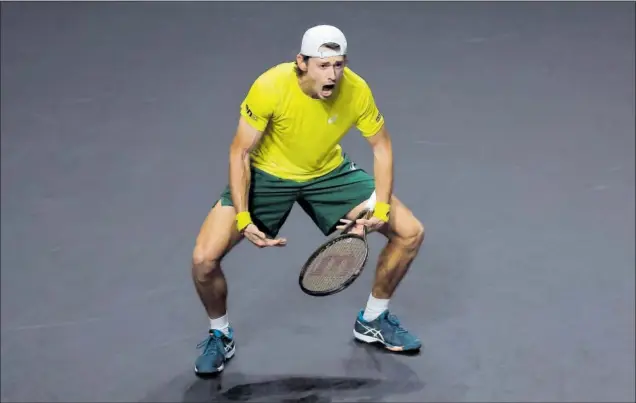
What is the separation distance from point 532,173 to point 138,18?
299 centimetres

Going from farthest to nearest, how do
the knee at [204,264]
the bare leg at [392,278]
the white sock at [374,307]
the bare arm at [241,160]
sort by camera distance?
the white sock at [374,307]
the bare leg at [392,278]
the knee at [204,264]
the bare arm at [241,160]

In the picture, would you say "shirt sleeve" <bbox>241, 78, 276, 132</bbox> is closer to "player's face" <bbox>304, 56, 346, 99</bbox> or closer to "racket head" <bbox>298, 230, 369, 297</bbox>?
"player's face" <bbox>304, 56, 346, 99</bbox>

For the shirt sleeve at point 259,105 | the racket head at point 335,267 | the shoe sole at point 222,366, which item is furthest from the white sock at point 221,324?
the shirt sleeve at point 259,105

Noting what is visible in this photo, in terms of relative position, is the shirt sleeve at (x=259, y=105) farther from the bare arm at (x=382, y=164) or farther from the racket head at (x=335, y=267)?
the racket head at (x=335, y=267)

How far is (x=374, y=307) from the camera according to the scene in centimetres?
520

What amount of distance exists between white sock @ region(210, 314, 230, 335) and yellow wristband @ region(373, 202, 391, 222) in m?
1.09

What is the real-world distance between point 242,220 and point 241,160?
0.22 m

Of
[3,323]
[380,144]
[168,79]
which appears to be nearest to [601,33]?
[168,79]

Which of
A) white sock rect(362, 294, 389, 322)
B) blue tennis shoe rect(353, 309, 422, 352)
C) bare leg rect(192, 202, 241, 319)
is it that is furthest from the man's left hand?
blue tennis shoe rect(353, 309, 422, 352)

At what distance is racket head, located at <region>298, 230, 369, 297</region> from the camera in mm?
4285

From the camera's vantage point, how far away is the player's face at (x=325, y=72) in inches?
152

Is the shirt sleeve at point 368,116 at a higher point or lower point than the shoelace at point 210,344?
higher

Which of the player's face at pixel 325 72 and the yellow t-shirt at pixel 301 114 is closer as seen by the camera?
the player's face at pixel 325 72

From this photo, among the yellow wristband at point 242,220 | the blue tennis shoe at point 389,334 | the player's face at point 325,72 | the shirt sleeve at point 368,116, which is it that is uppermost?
the player's face at point 325,72
